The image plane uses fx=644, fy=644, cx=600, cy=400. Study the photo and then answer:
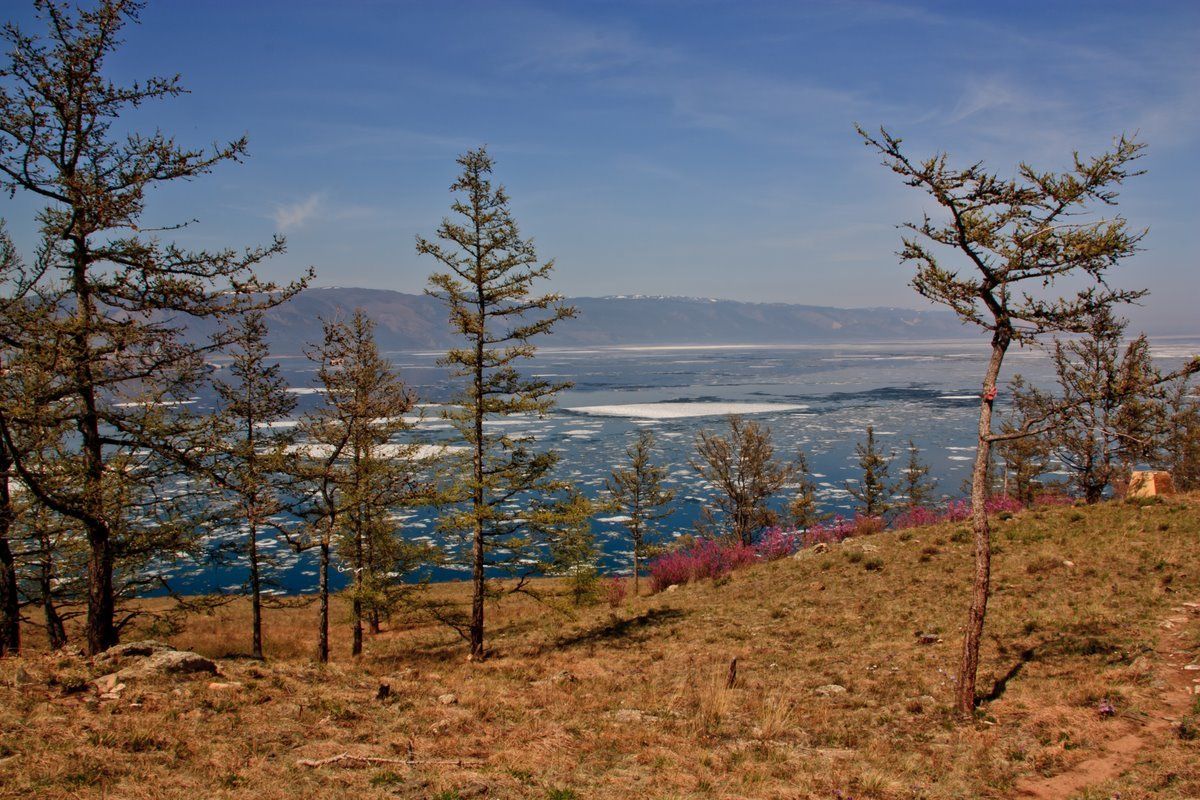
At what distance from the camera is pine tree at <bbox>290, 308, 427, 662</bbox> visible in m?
18.0

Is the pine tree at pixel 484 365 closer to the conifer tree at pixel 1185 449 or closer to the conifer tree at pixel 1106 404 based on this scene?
the conifer tree at pixel 1106 404

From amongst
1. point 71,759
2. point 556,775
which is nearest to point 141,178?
point 71,759

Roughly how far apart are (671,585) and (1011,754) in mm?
19285

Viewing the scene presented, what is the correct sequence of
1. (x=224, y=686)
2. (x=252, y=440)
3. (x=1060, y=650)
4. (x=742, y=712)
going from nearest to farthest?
(x=224, y=686) < (x=742, y=712) < (x=1060, y=650) < (x=252, y=440)

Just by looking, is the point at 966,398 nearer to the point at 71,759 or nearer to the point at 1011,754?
the point at 1011,754

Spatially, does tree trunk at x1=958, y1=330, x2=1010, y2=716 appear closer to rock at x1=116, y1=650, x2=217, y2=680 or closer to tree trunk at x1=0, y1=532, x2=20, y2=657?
rock at x1=116, y1=650, x2=217, y2=680

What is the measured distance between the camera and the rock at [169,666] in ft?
33.5

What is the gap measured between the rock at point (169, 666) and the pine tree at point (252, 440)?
288cm

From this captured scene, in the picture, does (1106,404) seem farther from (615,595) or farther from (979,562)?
(615,595)

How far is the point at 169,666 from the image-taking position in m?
10.6

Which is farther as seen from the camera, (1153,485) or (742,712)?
(1153,485)

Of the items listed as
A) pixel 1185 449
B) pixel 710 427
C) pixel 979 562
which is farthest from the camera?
pixel 710 427

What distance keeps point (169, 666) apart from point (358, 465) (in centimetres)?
945

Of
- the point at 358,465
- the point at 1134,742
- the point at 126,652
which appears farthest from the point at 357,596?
the point at 1134,742
